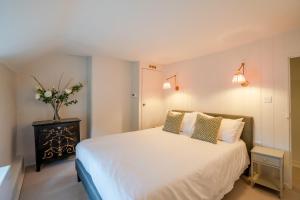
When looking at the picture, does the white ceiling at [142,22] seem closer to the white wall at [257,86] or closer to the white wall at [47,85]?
the white wall at [257,86]

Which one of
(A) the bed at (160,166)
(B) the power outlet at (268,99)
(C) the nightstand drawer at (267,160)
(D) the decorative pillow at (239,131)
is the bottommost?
(C) the nightstand drawer at (267,160)

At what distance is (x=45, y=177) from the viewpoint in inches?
102

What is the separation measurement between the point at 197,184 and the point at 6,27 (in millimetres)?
2226

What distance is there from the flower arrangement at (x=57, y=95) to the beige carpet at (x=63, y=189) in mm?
1074

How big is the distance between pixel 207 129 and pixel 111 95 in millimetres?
2361

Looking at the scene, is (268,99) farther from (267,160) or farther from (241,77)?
(267,160)

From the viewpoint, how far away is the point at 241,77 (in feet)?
8.55

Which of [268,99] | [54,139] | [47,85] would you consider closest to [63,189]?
[54,139]

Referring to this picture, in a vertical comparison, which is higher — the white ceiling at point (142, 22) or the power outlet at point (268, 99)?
the white ceiling at point (142, 22)

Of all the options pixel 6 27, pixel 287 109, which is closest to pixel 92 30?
pixel 6 27

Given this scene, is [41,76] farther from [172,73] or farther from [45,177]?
[172,73]

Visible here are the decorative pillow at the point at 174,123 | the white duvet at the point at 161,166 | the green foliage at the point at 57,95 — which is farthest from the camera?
the decorative pillow at the point at 174,123

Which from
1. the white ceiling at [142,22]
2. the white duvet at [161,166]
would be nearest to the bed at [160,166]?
the white duvet at [161,166]

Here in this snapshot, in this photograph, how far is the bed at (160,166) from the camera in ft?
4.39
